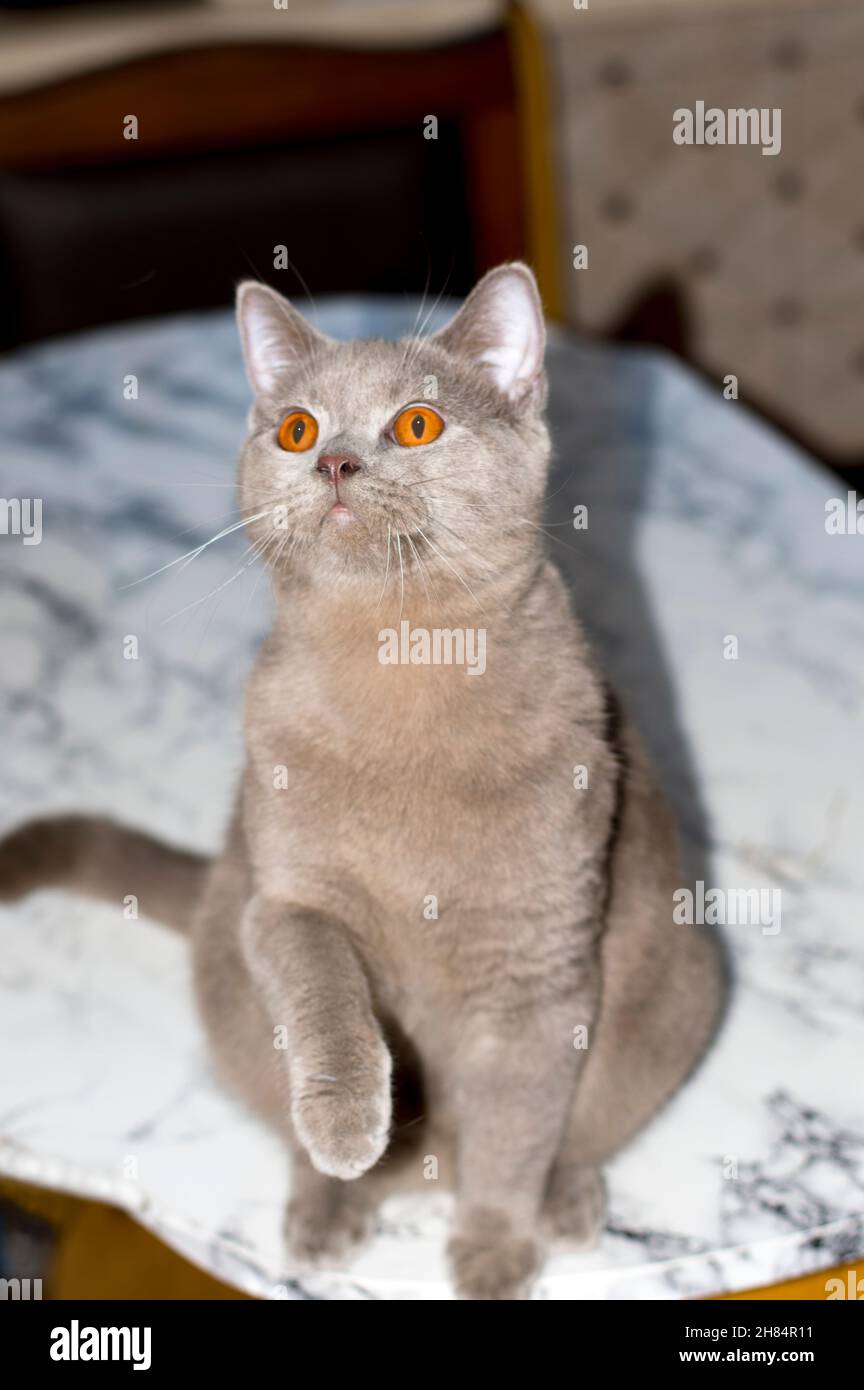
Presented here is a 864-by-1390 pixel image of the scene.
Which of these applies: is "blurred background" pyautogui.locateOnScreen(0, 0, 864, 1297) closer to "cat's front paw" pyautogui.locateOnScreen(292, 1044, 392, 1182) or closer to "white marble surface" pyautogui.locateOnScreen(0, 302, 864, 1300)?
"white marble surface" pyautogui.locateOnScreen(0, 302, 864, 1300)

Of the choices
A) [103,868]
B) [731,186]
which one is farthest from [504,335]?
[731,186]

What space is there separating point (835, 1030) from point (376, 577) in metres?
0.58

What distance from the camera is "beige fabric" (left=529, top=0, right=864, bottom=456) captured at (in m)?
2.84

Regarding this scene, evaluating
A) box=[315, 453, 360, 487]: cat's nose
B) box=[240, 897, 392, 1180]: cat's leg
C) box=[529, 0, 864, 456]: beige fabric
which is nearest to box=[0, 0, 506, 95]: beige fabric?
box=[529, 0, 864, 456]: beige fabric

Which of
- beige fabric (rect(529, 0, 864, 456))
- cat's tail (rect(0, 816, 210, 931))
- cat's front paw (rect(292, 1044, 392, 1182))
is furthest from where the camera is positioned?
beige fabric (rect(529, 0, 864, 456))

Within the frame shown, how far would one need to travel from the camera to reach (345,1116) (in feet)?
3.01

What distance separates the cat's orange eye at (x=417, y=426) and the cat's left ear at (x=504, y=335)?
0.30 feet

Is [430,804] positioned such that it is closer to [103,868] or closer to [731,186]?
[103,868]

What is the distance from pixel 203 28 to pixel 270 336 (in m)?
2.00

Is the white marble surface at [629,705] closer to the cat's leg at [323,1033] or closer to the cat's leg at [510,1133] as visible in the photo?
the cat's leg at [510,1133]

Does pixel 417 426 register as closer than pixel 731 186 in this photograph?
Yes

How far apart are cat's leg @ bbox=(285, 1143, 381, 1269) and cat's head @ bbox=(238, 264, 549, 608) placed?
45 centimetres

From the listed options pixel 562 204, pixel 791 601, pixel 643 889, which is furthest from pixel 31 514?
pixel 562 204
